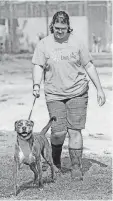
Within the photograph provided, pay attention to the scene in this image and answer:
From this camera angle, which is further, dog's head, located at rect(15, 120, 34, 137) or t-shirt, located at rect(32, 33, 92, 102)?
t-shirt, located at rect(32, 33, 92, 102)

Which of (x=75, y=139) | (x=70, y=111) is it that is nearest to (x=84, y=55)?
(x=70, y=111)

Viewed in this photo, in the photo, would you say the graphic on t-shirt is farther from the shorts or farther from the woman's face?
the shorts

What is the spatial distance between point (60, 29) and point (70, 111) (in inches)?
33.8

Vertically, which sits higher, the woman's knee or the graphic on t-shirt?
the graphic on t-shirt

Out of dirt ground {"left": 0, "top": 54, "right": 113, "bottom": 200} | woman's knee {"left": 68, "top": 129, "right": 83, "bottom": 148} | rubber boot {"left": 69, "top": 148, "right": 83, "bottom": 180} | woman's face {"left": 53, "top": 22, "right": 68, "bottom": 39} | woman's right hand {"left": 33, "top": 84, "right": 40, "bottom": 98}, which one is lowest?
dirt ground {"left": 0, "top": 54, "right": 113, "bottom": 200}

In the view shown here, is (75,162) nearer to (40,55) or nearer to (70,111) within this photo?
(70,111)

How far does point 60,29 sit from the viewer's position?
20.9ft

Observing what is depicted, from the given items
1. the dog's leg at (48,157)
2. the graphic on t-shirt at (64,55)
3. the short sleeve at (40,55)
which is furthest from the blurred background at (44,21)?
the dog's leg at (48,157)

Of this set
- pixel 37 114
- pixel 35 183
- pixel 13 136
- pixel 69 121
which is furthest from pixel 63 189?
pixel 37 114

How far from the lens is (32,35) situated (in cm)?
4819

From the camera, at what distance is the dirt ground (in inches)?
225

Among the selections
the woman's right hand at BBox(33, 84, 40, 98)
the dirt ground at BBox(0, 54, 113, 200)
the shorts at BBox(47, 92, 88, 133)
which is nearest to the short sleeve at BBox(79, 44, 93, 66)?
the shorts at BBox(47, 92, 88, 133)

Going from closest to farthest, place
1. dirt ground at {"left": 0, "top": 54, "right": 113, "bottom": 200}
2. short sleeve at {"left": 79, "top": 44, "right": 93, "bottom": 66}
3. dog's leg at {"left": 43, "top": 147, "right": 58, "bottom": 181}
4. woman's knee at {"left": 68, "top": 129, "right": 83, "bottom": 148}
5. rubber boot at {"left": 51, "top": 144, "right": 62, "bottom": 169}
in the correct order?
1. dirt ground at {"left": 0, "top": 54, "right": 113, "bottom": 200}
2. dog's leg at {"left": 43, "top": 147, "right": 58, "bottom": 181}
3. short sleeve at {"left": 79, "top": 44, "right": 93, "bottom": 66}
4. woman's knee at {"left": 68, "top": 129, "right": 83, "bottom": 148}
5. rubber boot at {"left": 51, "top": 144, "right": 62, "bottom": 169}

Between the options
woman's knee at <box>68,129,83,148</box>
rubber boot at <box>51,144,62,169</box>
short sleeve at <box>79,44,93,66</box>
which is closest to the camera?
short sleeve at <box>79,44,93,66</box>
